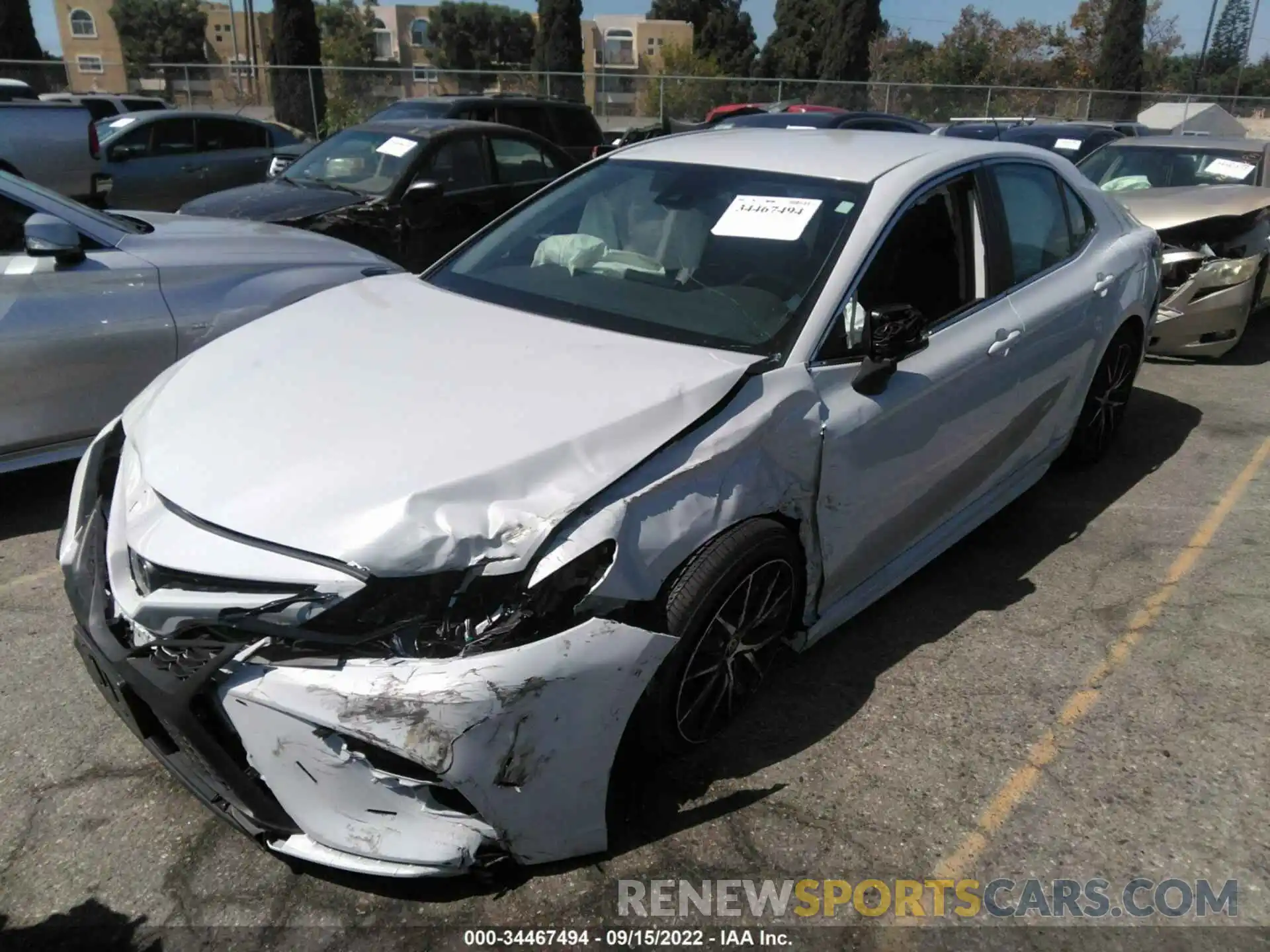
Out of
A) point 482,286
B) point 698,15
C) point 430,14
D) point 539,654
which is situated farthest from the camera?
point 430,14

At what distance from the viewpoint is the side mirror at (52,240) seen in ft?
12.9

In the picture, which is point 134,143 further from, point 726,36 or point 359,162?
point 726,36

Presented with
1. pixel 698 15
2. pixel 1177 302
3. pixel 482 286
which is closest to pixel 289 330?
pixel 482 286

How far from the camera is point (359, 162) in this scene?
7953mm

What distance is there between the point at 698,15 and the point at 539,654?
82.7 meters

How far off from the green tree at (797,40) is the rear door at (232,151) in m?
51.7

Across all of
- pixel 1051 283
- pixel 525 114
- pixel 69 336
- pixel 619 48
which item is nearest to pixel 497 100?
pixel 525 114

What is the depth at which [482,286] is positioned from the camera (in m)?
3.41

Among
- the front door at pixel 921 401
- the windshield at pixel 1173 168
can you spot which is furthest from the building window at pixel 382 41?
the front door at pixel 921 401

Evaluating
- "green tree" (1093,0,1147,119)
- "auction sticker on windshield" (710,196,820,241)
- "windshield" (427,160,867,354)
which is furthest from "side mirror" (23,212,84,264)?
"green tree" (1093,0,1147,119)

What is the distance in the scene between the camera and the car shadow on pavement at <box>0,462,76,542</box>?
4078 millimetres

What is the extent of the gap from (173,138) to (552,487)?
11854 mm

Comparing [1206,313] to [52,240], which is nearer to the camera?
[52,240]

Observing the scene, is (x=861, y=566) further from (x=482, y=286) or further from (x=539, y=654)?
(x=482, y=286)
